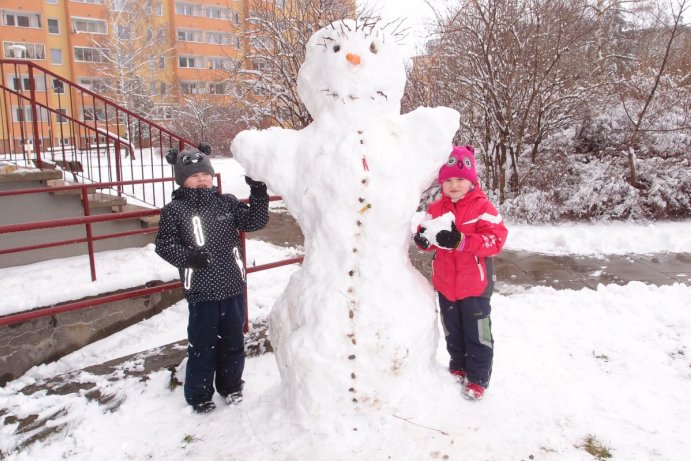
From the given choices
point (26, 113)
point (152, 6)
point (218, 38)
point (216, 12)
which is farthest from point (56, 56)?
point (216, 12)

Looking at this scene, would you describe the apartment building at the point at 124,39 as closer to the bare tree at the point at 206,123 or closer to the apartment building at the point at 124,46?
the apartment building at the point at 124,46

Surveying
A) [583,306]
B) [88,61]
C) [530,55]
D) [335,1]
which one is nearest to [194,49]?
[88,61]

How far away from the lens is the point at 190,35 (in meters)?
35.0

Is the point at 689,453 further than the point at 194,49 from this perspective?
No

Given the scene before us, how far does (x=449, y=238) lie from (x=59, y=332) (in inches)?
138

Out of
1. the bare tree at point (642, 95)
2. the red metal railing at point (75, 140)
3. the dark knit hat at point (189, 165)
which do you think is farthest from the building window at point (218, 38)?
the dark knit hat at point (189, 165)

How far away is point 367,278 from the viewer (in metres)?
2.57

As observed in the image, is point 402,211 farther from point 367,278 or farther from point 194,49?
point 194,49

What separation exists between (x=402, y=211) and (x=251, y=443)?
1.53 meters

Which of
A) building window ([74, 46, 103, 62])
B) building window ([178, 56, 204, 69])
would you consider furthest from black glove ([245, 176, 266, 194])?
building window ([178, 56, 204, 69])

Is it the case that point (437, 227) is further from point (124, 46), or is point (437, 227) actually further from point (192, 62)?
point (192, 62)

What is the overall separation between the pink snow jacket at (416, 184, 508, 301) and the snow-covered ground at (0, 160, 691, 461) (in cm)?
63

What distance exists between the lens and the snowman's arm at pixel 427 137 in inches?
104

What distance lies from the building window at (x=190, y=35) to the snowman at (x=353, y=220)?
36080 millimetres
